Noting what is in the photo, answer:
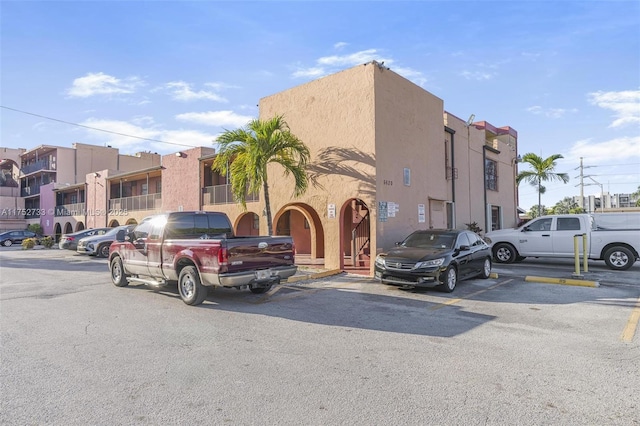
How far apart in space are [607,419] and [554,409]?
407 mm

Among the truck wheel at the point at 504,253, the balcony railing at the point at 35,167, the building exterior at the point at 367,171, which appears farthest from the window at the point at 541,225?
the balcony railing at the point at 35,167

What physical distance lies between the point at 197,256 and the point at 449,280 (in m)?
5.89

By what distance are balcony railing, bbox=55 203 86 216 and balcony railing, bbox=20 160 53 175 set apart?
7.19m

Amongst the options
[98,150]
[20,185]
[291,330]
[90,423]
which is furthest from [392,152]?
[20,185]

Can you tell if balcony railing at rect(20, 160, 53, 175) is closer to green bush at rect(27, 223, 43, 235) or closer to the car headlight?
green bush at rect(27, 223, 43, 235)

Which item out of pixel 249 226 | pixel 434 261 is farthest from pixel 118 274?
pixel 249 226

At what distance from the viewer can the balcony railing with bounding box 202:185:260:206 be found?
21.3 metres

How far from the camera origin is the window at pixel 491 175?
23172 mm

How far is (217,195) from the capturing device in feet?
72.3

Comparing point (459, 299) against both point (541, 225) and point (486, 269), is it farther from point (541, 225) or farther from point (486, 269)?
point (541, 225)

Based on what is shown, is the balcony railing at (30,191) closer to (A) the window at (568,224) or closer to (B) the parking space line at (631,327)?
(A) the window at (568,224)

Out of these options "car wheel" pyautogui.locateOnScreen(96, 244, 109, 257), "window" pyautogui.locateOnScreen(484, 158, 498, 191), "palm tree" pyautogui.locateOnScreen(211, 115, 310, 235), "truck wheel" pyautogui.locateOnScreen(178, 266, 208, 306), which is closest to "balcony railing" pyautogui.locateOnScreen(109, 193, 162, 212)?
"car wheel" pyautogui.locateOnScreen(96, 244, 109, 257)

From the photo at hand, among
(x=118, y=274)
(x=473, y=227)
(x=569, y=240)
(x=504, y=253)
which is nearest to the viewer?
(x=118, y=274)

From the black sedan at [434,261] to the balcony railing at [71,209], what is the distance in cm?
3369
